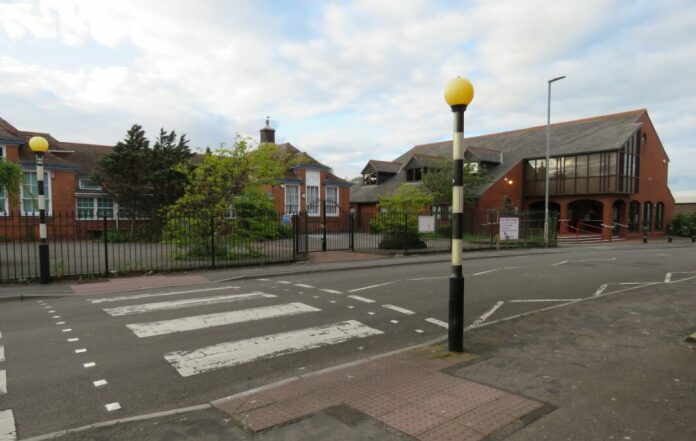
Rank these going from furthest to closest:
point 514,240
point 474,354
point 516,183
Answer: point 516,183
point 514,240
point 474,354

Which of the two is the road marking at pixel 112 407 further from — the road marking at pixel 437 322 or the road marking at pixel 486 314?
the road marking at pixel 486 314

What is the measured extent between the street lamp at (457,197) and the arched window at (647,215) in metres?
40.0

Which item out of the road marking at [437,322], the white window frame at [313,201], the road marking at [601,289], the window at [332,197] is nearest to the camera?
the road marking at [437,322]

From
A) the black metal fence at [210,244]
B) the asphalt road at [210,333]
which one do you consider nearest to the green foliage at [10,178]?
the black metal fence at [210,244]

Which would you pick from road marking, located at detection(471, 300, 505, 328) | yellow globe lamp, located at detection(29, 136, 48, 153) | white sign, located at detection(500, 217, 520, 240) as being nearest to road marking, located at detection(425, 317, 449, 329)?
road marking, located at detection(471, 300, 505, 328)

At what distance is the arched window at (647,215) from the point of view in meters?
37.2

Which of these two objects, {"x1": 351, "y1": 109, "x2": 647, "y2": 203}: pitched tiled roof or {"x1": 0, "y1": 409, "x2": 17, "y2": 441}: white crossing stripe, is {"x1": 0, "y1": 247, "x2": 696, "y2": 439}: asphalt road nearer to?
{"x1": 0, "y1": 409, "x2": 17, "y2": 441}: white crossing stripe

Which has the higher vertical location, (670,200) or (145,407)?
(670,200)

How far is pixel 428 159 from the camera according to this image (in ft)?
122

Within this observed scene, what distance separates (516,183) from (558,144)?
493cm

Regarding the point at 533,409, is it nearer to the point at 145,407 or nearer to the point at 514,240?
the point at 145,407

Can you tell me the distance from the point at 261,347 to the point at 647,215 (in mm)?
42316

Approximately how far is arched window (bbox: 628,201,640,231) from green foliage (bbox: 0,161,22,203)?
40.2 meters

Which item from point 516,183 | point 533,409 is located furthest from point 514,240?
point 533,409
